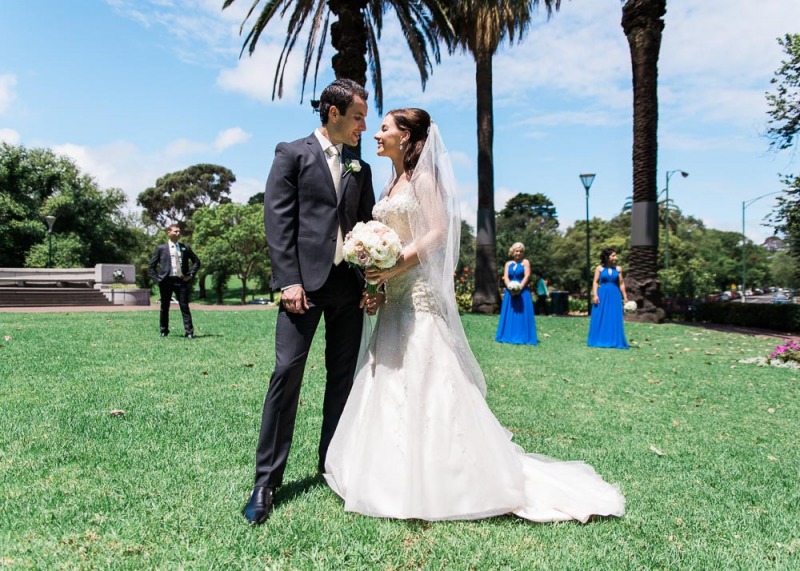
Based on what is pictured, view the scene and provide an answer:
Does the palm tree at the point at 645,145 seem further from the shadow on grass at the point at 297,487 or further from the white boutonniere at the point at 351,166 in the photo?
the shadow on grass at the point at 297,487

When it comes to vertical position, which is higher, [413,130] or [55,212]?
[55,212]

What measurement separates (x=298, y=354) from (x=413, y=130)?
1.59 m

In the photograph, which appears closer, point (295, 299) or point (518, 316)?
point (295, 299)

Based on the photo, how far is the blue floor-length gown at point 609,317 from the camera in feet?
39.8

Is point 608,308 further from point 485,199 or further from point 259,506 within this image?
point 259,506

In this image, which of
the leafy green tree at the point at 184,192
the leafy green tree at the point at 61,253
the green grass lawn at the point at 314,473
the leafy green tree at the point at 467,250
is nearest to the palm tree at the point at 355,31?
the green grass lawn at the point at 314,473

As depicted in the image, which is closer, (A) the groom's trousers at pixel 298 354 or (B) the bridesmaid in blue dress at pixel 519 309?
(A) the groom's trousers at pixel 298 354

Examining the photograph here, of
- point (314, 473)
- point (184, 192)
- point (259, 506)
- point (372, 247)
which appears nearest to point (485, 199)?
point (314, 473)

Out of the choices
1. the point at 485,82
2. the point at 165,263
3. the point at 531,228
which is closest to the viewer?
the point at 165,263

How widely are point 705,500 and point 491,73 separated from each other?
19.1m

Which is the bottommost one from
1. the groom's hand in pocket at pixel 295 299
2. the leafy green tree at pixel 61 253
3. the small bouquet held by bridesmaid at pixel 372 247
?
the groom's hand in pocket at pixel 295 299

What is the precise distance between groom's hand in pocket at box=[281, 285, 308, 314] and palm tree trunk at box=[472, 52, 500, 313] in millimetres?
17191

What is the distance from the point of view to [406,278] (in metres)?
3.55

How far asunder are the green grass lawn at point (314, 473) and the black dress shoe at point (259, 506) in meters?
0.06
